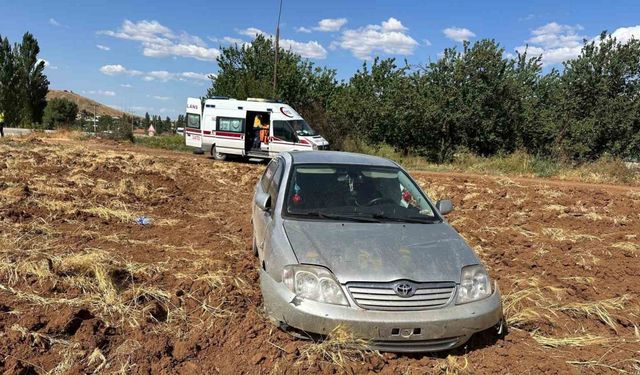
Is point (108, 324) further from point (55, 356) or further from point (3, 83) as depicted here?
point (3, 83)

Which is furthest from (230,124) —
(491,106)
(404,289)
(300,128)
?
(404,289)

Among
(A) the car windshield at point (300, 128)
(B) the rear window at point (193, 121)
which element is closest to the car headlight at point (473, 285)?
(A) the car windshield at point (300, 128)

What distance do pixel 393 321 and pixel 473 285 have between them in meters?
0.79

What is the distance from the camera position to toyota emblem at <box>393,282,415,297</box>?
3408mm

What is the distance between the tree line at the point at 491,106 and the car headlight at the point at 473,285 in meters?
22.2

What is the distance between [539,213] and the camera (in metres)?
9.79

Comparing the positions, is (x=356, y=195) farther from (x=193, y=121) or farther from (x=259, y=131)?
(x=193, y=121)

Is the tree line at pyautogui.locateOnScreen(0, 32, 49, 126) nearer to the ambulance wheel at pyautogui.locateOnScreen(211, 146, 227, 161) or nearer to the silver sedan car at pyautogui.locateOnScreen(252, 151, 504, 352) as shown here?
the ambulance wheel at pyautogui.locateOnScreen(211, 146, 227, 161)

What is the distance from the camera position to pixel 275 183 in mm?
5266

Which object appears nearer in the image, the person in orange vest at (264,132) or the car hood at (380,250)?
the car hood at (380,250)

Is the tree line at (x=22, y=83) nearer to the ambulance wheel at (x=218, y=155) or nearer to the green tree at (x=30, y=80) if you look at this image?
the green tree at (x=30, y=80)

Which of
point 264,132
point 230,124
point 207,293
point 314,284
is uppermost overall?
point 230,124

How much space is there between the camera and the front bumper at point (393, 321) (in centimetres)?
333

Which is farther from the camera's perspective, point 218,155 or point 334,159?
point 218,155
